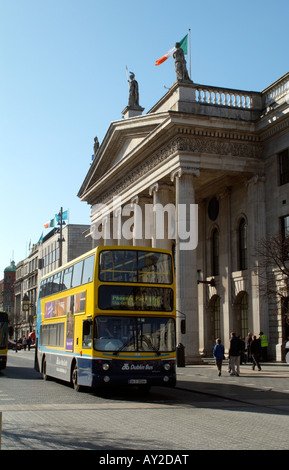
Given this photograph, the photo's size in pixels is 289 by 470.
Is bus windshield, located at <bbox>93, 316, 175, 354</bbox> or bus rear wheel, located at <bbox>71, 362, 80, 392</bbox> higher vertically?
bus windshield, located at <bbox>93, 316, 175, 354</bbox>

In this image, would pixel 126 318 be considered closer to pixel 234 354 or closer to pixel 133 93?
pixel 234 354

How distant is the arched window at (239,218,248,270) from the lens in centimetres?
3278

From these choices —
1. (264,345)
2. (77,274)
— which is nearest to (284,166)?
(264,345)

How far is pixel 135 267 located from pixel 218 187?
2039 centimetres

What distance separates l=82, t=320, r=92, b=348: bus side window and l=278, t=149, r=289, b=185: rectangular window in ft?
54.6

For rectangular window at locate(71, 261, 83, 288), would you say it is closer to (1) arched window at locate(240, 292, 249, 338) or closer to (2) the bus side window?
(2) the bus side window

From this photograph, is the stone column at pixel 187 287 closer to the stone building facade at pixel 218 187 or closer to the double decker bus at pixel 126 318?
the stone building facade at pixel 218 187

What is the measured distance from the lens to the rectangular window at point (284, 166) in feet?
96.2

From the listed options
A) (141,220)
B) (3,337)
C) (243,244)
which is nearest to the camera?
(3,337)

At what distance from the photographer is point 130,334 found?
1534cm

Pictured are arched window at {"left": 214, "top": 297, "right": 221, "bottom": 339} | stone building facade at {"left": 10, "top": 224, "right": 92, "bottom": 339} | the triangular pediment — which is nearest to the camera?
the triangular pediment

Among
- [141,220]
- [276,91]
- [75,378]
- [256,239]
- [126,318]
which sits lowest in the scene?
[75,378]

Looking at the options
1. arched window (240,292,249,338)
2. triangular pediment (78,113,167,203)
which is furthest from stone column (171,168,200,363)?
triangular pediment (78,113,167,203)
